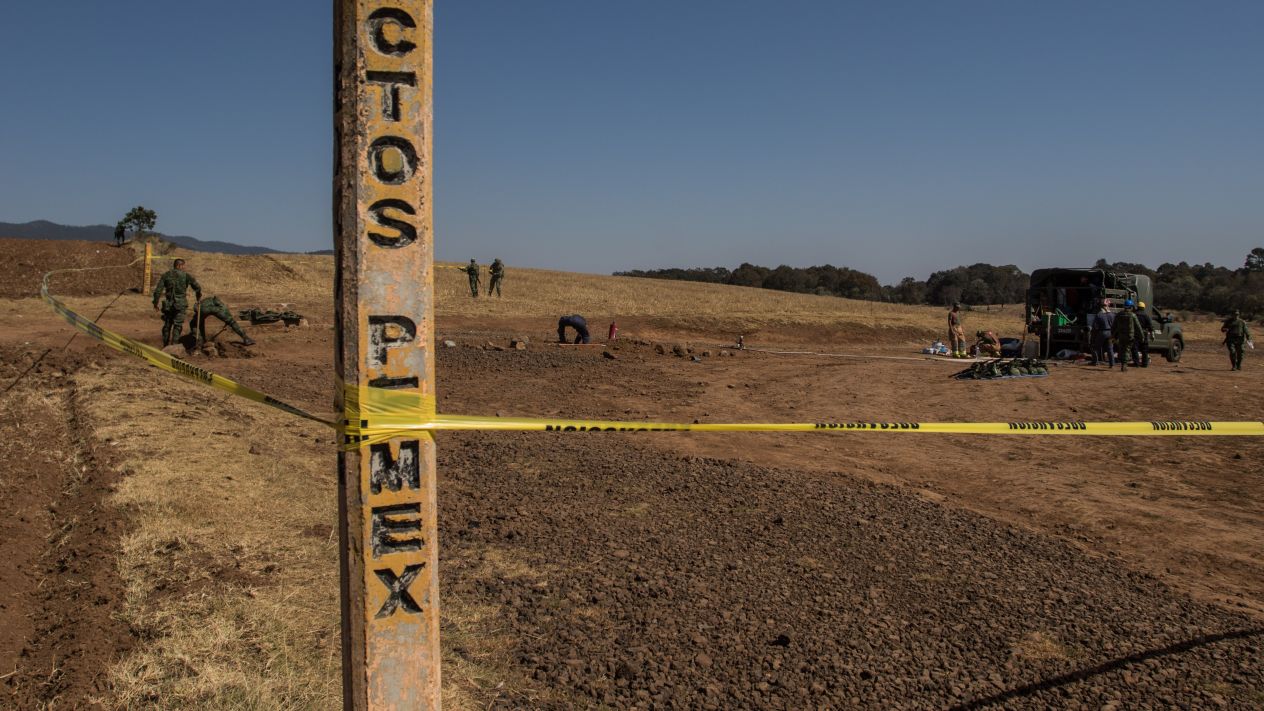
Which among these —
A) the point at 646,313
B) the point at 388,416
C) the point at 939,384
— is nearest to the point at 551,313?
the point at 646,313

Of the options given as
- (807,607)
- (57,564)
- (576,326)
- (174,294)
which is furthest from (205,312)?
(807,607)

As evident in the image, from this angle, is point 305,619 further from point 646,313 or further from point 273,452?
point 646,313

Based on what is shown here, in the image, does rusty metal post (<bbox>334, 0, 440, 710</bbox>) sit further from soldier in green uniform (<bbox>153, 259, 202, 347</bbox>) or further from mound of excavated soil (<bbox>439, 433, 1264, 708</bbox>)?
soldier in green uniform (<bbox>153, 259, 202, 347</bbox>)

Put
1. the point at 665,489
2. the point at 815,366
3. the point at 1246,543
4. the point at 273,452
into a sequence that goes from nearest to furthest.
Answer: the point at 1246,543 → the point at 665,489 → the point at 273,452 → the point at 815,366

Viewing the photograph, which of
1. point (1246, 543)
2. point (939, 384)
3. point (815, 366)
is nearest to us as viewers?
point (1246, 543)

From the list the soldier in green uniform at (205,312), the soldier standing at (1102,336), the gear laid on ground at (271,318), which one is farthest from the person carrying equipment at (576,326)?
the soldier standing at (1102,336)

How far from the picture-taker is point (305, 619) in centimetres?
480

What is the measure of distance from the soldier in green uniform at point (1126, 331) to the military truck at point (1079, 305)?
123cm

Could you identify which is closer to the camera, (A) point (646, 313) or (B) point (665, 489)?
(B) point (665, 489)

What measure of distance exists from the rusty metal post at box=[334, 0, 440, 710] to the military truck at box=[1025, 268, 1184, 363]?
20.9m

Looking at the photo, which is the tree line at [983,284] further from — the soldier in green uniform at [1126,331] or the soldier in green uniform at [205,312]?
the soldier in green uniform at [205,312]

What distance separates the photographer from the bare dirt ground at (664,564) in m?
4.28

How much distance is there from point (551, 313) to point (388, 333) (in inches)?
1152

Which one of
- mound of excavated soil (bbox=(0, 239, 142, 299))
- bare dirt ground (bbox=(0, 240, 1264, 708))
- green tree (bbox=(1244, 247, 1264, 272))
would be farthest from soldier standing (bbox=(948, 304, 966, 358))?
green tree (bbox=(1244, 247, 1264, 272))
